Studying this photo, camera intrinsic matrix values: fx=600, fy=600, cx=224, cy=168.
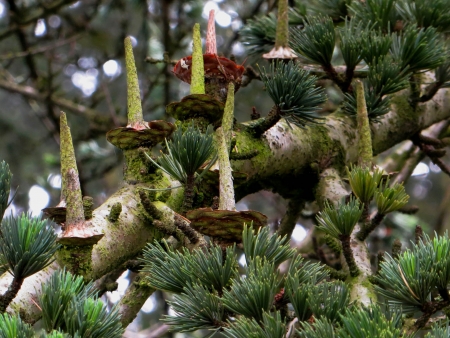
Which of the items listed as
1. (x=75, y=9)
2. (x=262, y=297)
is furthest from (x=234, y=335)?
(x=75, y=9)

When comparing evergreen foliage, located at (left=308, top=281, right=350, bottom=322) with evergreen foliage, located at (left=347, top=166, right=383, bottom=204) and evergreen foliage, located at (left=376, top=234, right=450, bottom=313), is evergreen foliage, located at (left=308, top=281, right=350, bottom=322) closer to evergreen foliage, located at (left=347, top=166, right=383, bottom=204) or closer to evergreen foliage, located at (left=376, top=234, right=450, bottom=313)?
evergreen foliage, located at (left=376, top=234, right=450, bottom=313)

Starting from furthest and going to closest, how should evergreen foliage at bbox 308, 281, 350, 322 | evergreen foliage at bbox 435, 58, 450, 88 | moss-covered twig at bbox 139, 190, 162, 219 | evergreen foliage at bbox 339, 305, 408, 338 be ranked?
evergreen foliage at bbox 435, 58, 450, 88 → moss-covered twig at bbox 139, 190, 162, 219 → evergreen foliage at bbox 308, 281, 350, 322 → evergreen foliage at bbox 339, 305, 408, 338

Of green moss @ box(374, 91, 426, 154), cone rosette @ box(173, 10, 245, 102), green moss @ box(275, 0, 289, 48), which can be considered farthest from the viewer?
green moss @ box(374, 91, 426, 154)

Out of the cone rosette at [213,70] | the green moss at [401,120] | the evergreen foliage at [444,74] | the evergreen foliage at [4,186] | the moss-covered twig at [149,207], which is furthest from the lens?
the green moss at [401,120]

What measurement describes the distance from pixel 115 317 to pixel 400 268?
370mm

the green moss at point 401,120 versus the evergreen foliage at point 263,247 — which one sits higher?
the green moss at point 401,120

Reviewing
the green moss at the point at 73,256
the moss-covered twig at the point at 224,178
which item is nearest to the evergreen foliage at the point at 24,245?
the green moss at the point at 73,256

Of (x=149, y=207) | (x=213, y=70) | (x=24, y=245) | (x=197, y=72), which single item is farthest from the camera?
(x=213, y=70)

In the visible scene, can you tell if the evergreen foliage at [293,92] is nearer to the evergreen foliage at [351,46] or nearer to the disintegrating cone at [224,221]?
the evergreen foliage at [351,46]

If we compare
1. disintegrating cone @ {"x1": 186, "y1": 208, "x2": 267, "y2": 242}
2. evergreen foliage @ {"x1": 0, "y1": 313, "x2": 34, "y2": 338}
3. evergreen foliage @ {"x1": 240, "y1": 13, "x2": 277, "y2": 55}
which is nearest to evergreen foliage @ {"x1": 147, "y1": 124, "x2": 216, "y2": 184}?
disintegrating cone @ {"x1": 186, "y1": 208, "x2": 267, "y2": 242}

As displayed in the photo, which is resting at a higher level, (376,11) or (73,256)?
(376,11)

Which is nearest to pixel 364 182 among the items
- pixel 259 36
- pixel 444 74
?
pixel 444 74

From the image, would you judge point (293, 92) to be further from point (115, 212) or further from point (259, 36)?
point (259, 36)

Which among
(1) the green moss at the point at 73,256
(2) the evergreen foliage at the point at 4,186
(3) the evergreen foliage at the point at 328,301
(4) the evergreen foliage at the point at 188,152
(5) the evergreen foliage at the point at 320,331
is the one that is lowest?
(5) the evergreen foliage at the point at 320,331
